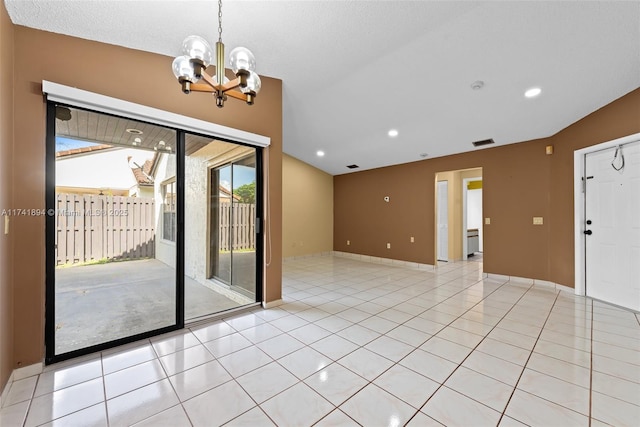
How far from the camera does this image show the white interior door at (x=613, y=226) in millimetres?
3334

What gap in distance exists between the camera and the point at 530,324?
9.62 feet

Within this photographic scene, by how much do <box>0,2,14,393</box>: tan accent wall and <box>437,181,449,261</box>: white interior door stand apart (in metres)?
7.57

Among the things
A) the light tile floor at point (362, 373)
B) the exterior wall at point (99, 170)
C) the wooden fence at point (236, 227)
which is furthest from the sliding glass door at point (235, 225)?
the exterior wall at point (99, 170)

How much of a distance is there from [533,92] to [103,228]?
17.1 feet

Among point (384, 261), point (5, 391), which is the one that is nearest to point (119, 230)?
point (5, 391)

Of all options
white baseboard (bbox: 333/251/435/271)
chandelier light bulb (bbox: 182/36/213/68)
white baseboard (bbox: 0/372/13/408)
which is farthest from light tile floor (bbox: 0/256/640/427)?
white baseboard (bbox: 333/251/435/271)

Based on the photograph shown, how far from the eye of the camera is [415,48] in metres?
2.83

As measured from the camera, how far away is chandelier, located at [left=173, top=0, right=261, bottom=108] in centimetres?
156

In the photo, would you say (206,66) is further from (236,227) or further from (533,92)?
(533,92)

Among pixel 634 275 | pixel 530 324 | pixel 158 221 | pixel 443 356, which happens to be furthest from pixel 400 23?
pixel 634 275

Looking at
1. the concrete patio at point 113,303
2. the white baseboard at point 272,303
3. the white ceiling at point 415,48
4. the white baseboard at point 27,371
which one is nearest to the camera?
the white baseboard at point 27,371

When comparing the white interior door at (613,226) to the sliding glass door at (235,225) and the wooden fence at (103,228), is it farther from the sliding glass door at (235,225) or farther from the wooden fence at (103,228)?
the wooden fence at (103,228)

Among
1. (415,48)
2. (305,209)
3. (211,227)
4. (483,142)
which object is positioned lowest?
(211,227)

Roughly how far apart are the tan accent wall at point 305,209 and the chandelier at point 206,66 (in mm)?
5249
